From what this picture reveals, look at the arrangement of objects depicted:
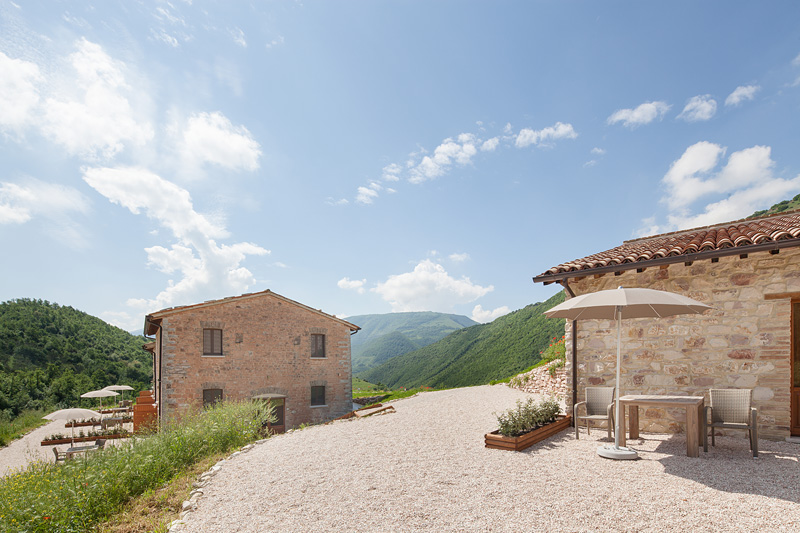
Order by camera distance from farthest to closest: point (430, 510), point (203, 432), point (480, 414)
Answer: point (480, 414) → point (203, 432) → point (430, 510)

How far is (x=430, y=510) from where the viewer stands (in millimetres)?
3701

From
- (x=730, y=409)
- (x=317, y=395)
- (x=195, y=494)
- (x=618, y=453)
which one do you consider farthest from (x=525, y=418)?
(x=317, y=395)

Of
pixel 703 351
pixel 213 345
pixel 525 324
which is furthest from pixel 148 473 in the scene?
pixel 525 324

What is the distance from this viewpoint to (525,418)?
620 cm

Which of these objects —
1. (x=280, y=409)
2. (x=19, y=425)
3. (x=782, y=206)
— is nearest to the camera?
(x=280, y=409)

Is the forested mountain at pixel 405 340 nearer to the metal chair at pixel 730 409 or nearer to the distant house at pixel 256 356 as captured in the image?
the distant house at pixel 256 356

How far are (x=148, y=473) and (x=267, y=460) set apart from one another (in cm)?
176

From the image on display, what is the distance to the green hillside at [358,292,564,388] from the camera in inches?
1088

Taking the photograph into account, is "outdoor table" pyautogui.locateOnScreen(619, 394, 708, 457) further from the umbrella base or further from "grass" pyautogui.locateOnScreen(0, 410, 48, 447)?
"grass" pyautogui.locateOnScreen(0, 410, 48, 447)

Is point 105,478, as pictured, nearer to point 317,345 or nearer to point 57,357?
point 317,345

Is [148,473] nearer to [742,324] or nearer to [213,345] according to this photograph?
[742,324]

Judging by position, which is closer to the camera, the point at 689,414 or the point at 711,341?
the point at 689,414

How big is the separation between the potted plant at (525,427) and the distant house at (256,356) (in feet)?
41.9

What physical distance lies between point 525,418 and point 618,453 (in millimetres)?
1340
